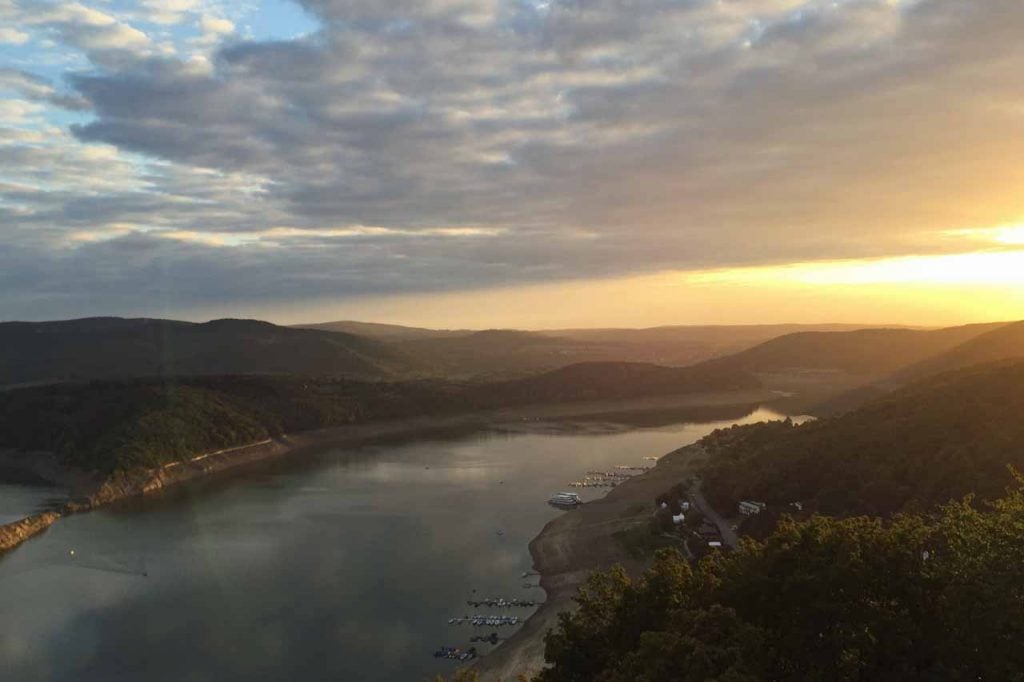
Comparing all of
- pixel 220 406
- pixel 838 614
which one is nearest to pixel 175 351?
pixel 220 406

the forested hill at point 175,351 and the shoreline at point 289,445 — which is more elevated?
the forested hill at point 175,351

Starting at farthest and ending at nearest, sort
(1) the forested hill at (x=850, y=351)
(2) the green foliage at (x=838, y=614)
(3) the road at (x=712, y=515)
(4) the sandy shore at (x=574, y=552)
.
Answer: (1) the forested hill at (x=850, y=351), (3) the road at (x=712, y=515), (4) the sandy shore at (x=574, y=552), (2) the green foliage at (x=838, y=614)

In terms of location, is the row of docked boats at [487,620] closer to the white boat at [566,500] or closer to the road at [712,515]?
the road at [712,515]

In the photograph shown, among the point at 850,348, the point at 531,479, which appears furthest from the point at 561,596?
the point at 850,348

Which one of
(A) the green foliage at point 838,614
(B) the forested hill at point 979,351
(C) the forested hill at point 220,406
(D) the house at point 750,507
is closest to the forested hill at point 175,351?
(C) the forested hill at point 220,406

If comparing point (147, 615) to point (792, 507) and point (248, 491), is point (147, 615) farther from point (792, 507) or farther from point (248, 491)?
point (792, 507)

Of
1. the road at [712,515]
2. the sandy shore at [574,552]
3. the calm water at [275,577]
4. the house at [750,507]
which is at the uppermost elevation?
the house at [750,507]
